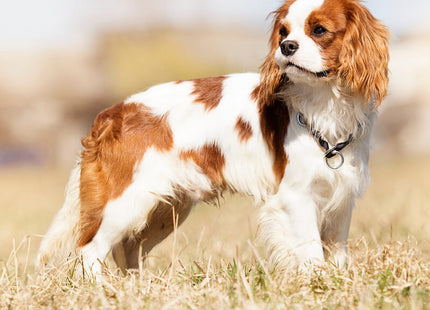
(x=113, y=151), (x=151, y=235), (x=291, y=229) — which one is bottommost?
(x=151, y=235)

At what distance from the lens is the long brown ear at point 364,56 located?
2.94 metres

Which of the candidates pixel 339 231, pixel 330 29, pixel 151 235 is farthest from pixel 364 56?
Answer: pixel 151 235

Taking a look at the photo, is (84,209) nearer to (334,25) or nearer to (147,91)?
(147,91)


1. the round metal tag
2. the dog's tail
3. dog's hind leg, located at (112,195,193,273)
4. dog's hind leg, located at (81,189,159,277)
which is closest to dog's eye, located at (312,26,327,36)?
the round metal tag

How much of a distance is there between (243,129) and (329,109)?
0.49 metres

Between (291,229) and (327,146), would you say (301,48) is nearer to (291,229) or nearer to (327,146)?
(327,146)

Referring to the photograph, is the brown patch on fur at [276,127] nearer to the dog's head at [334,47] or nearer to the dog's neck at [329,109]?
the dog's neck at [329,109]

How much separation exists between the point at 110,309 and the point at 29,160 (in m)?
16.6

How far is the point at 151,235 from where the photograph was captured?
3939 millimetres

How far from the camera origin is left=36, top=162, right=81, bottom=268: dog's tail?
12.1 ft

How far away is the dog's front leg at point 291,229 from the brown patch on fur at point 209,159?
33 cm

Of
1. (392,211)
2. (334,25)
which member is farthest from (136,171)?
(392,211)

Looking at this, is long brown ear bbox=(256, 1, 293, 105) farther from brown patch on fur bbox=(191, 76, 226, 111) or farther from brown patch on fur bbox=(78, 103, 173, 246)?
brown patch on fur bbox=(78, 103, 173, 246)

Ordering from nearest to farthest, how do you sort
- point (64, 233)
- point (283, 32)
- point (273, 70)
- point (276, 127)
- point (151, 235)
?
1. point (283, 32)
2. point (273, 70)
3. point (276, 127)
4. point (64, 233)
5. point (151, 235)
